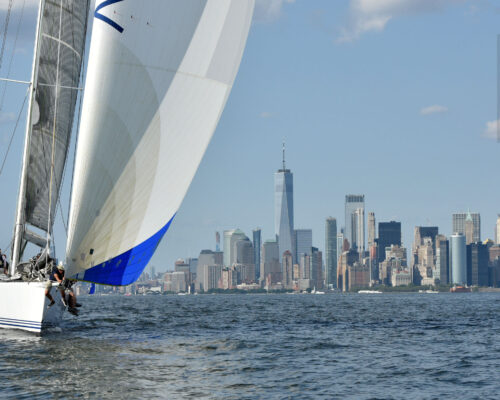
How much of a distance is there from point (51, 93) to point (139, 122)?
24.8 ft

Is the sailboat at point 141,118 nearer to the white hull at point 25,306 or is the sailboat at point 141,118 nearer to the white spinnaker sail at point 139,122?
the white spinnaker sail at point 139,122

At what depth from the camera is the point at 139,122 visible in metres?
24.2

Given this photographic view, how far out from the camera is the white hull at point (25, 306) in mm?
26750

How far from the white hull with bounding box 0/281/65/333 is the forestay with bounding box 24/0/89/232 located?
12.3 ft

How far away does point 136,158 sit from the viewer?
2427cm

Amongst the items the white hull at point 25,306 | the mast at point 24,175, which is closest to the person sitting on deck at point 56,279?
the white hull at point 25,306

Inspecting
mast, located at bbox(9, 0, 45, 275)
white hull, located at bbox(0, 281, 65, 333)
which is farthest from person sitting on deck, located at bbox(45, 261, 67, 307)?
mast, located at bbox(9, 0, 45, 275)

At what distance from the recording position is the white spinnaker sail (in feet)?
78.4

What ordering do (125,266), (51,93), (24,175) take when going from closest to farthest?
(125,266), (24,175), (51,93)

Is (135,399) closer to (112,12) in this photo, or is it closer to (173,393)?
(173,393)

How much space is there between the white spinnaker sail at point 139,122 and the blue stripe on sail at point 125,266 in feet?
0.10

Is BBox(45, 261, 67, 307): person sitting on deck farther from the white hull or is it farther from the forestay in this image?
the forestay

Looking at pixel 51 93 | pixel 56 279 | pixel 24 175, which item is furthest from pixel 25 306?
pixel 51 93

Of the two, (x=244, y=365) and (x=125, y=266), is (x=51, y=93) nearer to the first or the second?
(x=125, y=266)
